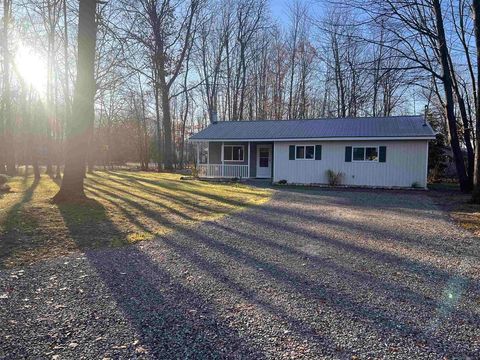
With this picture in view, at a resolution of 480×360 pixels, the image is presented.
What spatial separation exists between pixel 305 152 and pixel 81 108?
12328 mm

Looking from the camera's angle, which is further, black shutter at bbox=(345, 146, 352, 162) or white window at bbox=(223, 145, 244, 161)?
white window at bbox=(223, 145, 244, 161)

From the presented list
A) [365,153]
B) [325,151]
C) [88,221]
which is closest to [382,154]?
[365,153]

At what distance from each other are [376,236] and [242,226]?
8.87 ft

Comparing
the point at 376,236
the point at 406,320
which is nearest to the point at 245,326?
the point at 406,320

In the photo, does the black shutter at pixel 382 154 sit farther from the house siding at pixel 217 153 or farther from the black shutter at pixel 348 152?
the house siding at pixel 217 153

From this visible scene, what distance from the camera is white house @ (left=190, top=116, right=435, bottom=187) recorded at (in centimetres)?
1719

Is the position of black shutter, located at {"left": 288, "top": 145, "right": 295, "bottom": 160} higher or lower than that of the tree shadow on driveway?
higher

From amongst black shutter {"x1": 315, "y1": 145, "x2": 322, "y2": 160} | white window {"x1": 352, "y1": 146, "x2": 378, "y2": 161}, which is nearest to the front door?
black shutter {"x1": 315, "y1": 145, "x2": 322, "y2": 160}

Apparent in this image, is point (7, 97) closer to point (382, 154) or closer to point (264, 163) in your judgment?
point (264, 163)

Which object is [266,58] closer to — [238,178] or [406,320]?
[238,178]

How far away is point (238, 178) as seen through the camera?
21266 mm

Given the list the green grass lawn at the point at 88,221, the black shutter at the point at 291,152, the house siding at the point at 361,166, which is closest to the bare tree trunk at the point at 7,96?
the green grass lawn at the point at 88,221

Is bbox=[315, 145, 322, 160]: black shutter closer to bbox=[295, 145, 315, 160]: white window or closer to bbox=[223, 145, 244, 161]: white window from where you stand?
bbox=[295, 145, 315, 160]: white window

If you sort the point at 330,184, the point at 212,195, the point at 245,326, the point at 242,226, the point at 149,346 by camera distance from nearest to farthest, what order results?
the point at 149,346 → the point at 245,326 → the point at 242,226 → the point at 212,195 → the point at 330,184
